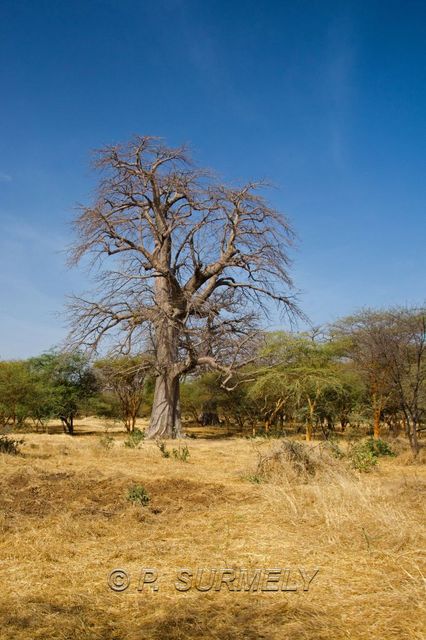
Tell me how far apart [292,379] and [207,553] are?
18380mm

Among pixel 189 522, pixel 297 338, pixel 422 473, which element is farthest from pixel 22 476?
pixel 297 338

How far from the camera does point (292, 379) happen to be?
22.8 metres

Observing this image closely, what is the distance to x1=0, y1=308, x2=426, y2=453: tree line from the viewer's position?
18.8 metres

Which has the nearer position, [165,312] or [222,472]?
[222,472]

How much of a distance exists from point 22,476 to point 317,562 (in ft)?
18.1

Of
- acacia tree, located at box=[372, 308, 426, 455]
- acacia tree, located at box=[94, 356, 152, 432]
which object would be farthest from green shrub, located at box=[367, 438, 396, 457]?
acacia tree, located at box=[94, 356, 152, 432]

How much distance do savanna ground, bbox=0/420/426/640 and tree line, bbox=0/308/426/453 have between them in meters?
9.07

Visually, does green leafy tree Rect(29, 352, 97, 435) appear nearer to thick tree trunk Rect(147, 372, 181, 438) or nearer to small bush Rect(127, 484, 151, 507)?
thick tree trunk Rect(147, 372, 181, 438)

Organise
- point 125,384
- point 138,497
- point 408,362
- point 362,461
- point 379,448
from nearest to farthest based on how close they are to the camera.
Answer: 1. point 138,497
2. point 362,461
3. point 379,448
4. point 408,362
5. point 125,384

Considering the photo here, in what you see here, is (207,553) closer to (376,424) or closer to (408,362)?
(408,362)

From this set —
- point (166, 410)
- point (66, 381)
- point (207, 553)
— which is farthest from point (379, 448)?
point (66, 381)

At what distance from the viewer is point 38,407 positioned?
2753 centimetres

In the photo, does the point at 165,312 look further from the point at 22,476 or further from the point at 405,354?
the point at 22,476

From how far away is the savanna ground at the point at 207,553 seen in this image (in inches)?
130
